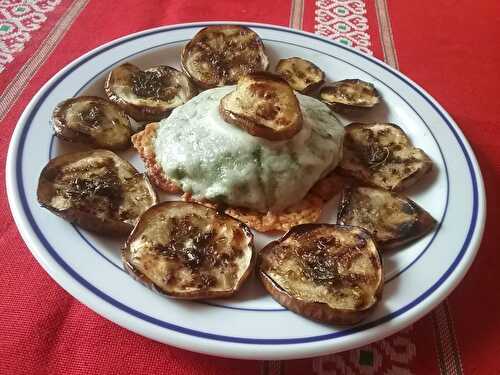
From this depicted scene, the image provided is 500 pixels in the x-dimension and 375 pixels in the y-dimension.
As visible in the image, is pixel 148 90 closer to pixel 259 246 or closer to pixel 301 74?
pixel 301 74

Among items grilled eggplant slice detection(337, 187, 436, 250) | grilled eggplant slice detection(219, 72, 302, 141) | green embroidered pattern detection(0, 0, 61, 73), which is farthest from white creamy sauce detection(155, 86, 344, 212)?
green embroidered pattern detection(0, 0, 61, 73)

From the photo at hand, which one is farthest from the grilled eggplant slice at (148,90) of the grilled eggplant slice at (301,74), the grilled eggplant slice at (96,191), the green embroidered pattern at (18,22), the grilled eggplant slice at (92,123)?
the green embroidered pattern at (18,22)

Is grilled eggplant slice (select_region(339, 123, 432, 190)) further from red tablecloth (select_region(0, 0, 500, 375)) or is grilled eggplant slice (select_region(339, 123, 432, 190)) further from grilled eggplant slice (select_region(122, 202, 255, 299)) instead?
grilled eggplant slice (select_region(122, 202, 255, 299))

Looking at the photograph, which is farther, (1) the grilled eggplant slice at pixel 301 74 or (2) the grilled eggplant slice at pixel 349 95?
(1) the grilled eggplant slice at pixel 301 74

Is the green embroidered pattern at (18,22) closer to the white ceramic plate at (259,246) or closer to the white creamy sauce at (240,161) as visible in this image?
the white ceramic plate at (259,246)

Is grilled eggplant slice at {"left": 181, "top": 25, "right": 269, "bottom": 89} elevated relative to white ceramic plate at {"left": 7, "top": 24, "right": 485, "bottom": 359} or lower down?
elevated

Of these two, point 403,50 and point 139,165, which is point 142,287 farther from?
point 403,50

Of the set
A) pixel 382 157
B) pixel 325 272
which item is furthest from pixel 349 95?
pixel 325 272
